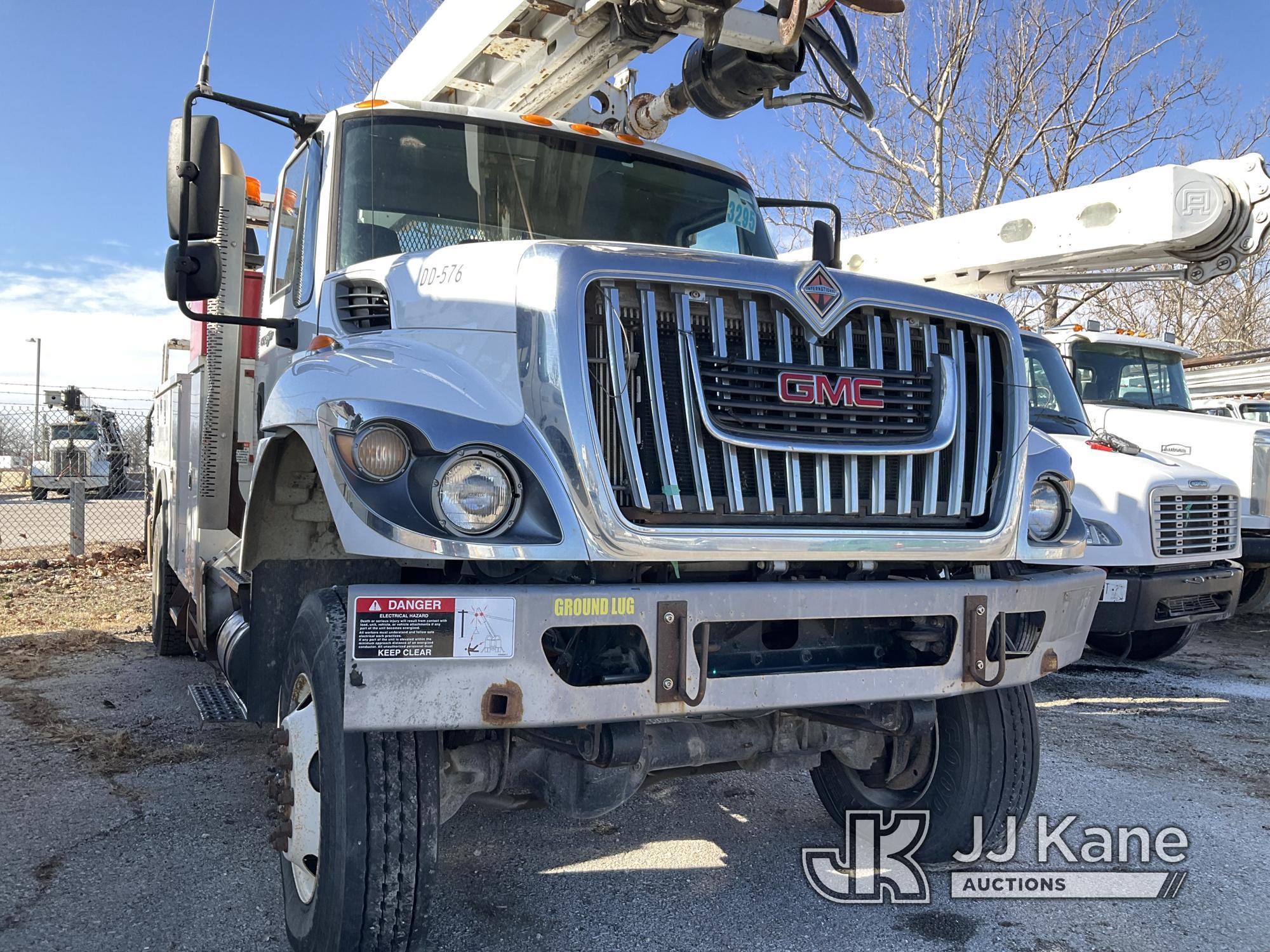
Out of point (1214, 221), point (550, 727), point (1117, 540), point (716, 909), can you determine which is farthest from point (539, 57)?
point (1117, 540)

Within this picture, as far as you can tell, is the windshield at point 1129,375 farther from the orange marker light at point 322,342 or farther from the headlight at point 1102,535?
the orange marker light at point 322,342

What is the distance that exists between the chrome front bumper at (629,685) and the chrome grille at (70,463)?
68.6 ft

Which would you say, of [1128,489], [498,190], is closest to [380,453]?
[498,190]

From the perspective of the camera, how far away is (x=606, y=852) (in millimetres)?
3762

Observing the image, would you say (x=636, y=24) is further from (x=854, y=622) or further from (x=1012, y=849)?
(x=1012, y=849)

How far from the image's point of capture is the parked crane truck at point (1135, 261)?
6.18 metres

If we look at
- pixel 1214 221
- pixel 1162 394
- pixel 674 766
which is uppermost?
pixel 1214 221

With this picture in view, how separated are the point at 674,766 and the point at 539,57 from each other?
3.43 m

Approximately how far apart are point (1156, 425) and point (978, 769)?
20.9 ft

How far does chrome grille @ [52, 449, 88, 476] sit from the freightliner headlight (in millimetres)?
20249

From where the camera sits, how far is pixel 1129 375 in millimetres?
8945

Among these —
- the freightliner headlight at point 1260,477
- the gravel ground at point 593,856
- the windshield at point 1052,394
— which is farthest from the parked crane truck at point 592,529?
the freightliner headlight at point 1260,477

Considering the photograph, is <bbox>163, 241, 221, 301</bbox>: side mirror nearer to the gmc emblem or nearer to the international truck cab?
the gmc emblem

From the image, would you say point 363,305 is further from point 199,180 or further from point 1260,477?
point 1260,477
